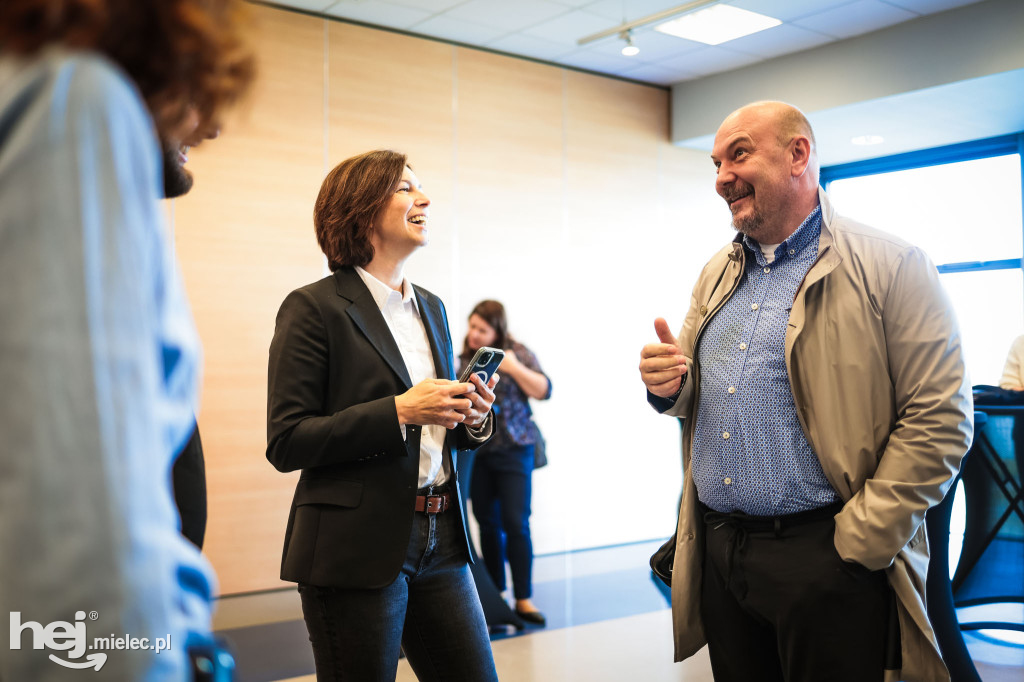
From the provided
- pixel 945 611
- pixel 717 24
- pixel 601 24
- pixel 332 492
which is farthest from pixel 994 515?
pixel 601 24

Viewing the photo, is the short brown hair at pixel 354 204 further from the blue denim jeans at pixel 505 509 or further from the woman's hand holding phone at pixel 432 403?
the blue denim jeans at pixel 505 509

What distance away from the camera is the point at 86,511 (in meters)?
0.51

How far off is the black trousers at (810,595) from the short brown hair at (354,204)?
1097mm

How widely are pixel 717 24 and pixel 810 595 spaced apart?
4941 millimetres

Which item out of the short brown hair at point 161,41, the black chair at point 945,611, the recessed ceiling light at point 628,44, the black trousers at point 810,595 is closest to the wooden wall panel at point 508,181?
the recessed ceiling light at point 628,44

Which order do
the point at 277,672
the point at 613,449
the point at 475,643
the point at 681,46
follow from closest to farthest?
the point at 475,643
the point at 277,672
the point at 681,46
the point at 613,449

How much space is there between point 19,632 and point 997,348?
8.16 meters

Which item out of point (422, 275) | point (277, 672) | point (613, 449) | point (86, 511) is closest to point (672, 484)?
point (613, 449)

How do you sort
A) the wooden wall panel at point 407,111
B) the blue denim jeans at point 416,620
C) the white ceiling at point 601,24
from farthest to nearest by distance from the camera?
the wooden wall panel at point 407,111 → the white ceiling at point 601,24 → the blue denim jeans at point 416,620

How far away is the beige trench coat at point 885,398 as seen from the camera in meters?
1.75

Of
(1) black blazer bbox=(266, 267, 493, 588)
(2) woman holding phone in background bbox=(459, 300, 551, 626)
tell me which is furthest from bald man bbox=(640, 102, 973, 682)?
(2) woman holding phone in background bbox=(459, 300, 551, 626)

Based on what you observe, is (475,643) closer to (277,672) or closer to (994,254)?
(277,672)

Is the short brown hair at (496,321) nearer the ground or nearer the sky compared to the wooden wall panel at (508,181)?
nearer the ground

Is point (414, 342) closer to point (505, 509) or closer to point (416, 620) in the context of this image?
point (416, 620)
